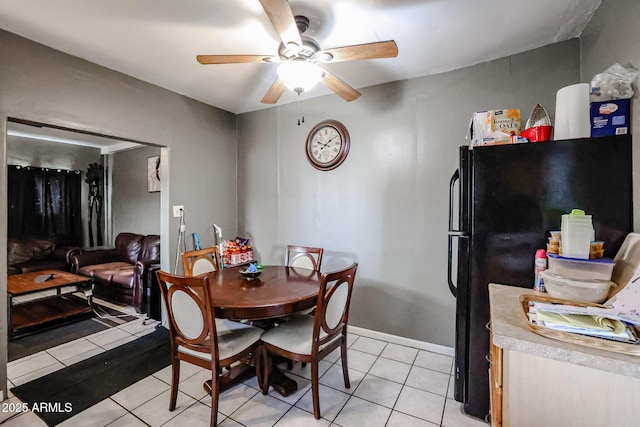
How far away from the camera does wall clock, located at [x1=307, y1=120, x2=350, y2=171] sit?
9.27 ft

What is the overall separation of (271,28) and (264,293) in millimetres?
1745

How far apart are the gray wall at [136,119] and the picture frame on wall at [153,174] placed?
1.75 metres

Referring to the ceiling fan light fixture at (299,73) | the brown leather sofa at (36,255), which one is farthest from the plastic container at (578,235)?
the brown leather sofa at (36,255)

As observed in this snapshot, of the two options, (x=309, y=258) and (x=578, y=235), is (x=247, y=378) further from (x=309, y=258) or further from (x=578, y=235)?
(x=578, y=235)

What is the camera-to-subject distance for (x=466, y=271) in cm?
167

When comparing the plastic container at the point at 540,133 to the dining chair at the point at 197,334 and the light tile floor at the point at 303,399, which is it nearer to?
the light tile floor at the point at 303,399

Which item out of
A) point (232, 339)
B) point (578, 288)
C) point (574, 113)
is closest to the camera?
point (578, 288)

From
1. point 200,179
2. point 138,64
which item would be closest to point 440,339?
point 200,179

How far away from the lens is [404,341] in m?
2.58

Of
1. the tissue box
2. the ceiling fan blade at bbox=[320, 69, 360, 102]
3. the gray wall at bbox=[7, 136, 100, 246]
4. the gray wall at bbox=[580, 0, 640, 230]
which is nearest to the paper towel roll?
the tissue box

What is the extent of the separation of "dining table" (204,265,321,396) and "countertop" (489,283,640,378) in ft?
3.43

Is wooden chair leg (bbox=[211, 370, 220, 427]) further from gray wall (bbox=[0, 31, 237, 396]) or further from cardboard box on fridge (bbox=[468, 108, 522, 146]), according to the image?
cardboard box on fridge (bbox=[468, 108, 522, 146])

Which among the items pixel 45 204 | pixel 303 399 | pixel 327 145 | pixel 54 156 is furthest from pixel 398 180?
pixel 54 156

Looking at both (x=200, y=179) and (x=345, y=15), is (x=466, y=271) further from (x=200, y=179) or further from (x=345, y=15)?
(x=200, y=179)
